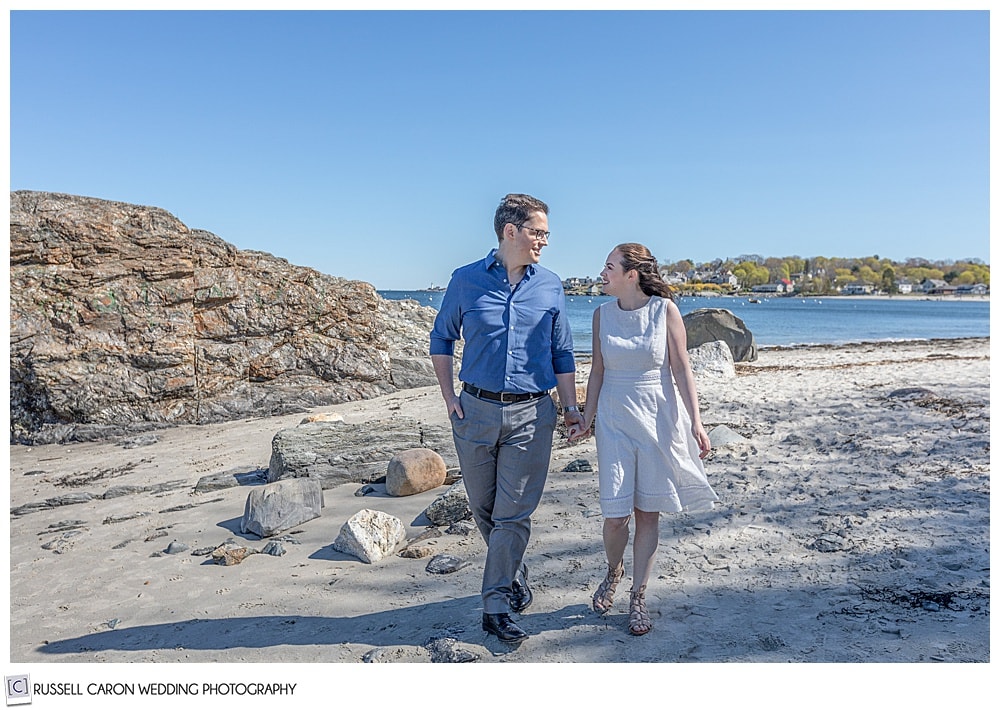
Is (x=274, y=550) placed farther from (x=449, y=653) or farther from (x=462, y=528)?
(x=449, y=653)

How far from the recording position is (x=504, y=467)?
360cm

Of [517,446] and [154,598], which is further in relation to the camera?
[154,598]

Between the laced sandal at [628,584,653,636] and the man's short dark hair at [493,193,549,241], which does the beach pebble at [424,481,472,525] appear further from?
the man's short dark hair at [493,193,549,241]

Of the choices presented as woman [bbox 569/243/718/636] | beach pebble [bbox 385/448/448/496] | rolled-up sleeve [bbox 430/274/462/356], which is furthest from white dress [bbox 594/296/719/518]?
beach pebble [bbox 385/448/448/496]

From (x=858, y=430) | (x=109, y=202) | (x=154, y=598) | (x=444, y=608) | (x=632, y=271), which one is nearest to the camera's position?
(x=632, y=271)

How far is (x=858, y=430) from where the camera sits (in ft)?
23.0

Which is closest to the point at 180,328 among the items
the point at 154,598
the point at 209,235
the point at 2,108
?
the point at 209,235

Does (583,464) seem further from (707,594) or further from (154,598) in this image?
(154,598)

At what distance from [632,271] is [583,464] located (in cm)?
295

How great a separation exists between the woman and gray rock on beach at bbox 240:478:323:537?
8.39 ft

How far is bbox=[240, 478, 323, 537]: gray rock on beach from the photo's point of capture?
512 cm

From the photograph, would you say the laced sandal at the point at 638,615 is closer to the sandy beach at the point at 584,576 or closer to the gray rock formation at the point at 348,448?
the sandy beach at the point at 584,576

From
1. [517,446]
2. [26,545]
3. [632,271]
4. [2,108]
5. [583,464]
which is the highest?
[2,108]
